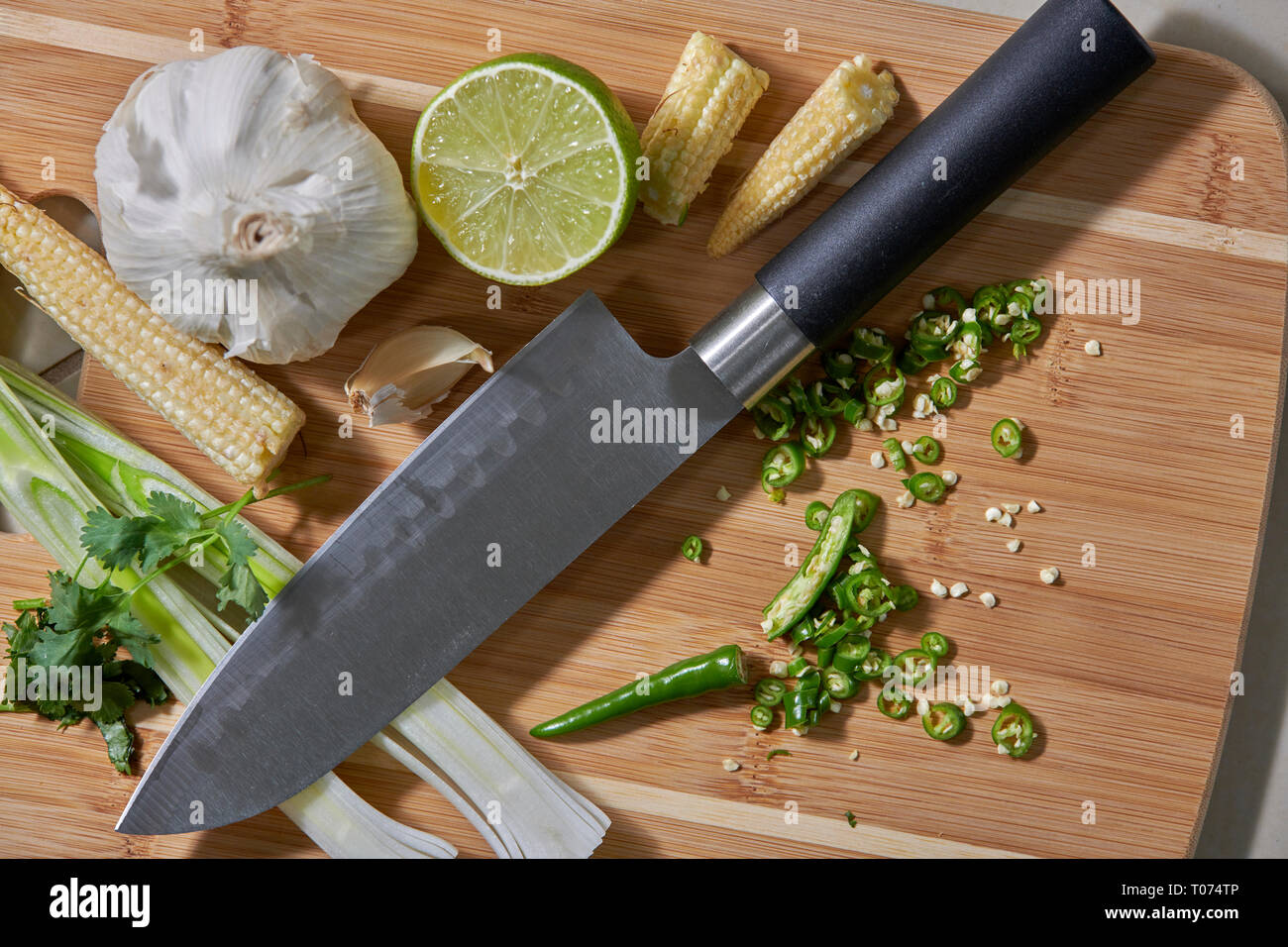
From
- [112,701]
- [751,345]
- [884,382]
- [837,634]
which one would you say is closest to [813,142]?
[751,345]

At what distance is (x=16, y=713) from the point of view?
2.07 m

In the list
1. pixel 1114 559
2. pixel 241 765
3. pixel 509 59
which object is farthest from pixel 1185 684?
pixel 241 765

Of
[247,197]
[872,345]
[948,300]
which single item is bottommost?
[872,345]

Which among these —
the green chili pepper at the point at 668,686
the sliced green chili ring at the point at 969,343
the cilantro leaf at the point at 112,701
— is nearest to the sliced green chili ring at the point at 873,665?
A: the green chili pepper at the point at 668,686

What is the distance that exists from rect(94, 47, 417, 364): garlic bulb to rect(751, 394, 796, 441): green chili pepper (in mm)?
861

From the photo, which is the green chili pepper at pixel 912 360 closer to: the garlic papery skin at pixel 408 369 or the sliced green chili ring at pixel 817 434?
the sliced green chili ring at pixel 817 434

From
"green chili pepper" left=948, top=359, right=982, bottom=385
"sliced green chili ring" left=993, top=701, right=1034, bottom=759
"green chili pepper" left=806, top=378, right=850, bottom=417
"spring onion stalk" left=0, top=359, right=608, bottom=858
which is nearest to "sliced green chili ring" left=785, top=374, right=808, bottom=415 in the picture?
"green chili pepper" left=806, top=378, right=850, bottom=417

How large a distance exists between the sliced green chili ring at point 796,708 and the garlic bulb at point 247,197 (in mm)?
1310

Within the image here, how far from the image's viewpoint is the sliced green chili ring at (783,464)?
2035mm

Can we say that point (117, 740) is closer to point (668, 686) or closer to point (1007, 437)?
point (668, 686)

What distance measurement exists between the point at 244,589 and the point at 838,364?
4.51 ft

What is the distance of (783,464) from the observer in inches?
80.7
